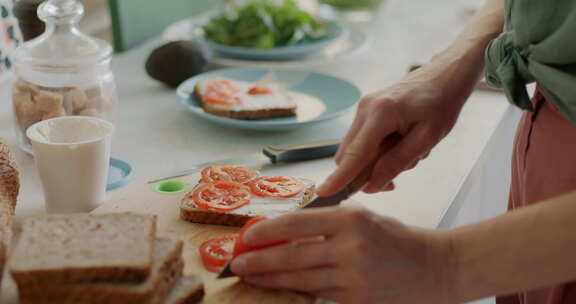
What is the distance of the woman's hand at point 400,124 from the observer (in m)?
1.09

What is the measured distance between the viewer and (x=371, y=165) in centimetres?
113

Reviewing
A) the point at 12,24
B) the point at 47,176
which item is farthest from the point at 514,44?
the point at 12,24

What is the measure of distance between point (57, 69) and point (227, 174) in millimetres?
394

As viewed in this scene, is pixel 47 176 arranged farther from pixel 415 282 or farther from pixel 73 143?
pixel 415 282

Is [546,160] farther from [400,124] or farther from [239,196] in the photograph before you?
[239,196]

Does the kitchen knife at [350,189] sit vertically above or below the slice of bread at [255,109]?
above

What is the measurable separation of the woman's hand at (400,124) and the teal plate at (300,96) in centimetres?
43

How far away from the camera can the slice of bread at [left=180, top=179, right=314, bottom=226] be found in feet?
3.71

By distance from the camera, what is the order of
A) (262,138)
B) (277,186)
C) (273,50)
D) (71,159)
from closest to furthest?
(71,159), (277,186), (262,138), (273,50)

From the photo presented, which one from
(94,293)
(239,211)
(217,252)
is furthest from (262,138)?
(94,293)

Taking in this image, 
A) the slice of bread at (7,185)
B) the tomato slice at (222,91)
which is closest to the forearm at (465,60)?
the tomato slice at (222,91)

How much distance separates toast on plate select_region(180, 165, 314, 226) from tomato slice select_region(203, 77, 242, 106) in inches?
14.4

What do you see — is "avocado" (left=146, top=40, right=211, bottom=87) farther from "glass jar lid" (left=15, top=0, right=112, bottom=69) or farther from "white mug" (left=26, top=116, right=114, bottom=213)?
"white mug" (left=26, top=116, right=114, bottom=213)

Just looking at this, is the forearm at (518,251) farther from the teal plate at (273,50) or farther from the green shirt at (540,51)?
the teal plate at (273,50)
